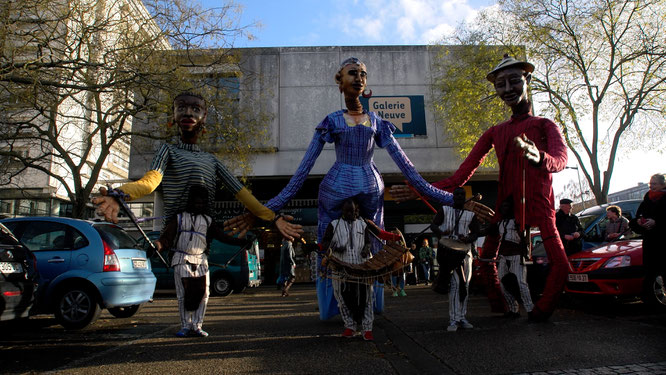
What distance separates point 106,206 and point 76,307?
3.11 meters

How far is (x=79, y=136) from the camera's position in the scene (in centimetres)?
2536

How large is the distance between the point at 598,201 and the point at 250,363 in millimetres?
13931

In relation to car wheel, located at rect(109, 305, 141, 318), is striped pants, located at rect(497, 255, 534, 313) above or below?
above

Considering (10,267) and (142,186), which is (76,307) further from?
(142,186)

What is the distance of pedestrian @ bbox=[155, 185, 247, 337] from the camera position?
421 cm

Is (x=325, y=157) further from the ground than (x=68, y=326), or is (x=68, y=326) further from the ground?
(x=325, y=157)

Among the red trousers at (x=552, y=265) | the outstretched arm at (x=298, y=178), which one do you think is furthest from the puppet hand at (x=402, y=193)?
the red trousers at (x=552, y=265)

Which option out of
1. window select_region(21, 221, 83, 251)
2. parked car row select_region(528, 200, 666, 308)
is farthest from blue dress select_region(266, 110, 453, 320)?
window select_region(21, 221, 83, 251)

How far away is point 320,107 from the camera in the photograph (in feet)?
61.4

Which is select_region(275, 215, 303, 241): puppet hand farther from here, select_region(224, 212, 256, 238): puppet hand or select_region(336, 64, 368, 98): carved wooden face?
select_region(336, 64, 368, 98): carved wooden face

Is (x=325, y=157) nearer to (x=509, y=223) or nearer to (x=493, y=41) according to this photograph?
(x=493, y=41)

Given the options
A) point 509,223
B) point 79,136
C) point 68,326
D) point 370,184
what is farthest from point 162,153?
point 79,136

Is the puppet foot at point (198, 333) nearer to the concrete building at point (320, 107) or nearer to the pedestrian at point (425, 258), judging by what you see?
the pedestrian at point (425, 258)

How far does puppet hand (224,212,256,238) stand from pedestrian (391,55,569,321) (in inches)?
56.9
